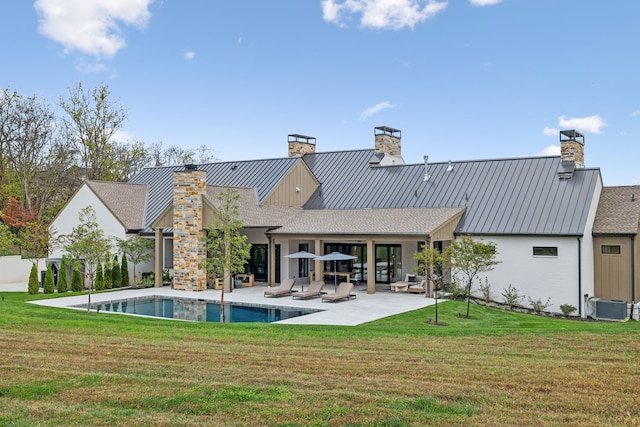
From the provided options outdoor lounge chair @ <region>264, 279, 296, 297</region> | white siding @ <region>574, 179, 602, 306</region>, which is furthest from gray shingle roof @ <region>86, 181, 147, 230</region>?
white siding @ <region>574, 179, 602, 306</region>

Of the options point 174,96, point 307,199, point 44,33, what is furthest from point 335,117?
point 44,33

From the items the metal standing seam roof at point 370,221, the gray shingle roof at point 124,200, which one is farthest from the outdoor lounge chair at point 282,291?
the gray shingle roof at point 124,200

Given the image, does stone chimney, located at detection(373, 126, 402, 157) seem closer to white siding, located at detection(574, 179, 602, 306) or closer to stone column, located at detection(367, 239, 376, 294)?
stone column, located at detection(367, 239, 376, 294)

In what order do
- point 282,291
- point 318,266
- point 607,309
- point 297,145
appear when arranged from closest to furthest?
point 607,309
point 282,291
point 318,266
point 297,145

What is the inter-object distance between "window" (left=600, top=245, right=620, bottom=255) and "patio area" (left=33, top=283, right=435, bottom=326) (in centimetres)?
754

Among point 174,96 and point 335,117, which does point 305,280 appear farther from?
point 174,96

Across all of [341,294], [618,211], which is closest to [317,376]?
[341,294]

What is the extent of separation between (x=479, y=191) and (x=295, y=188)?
397 inches

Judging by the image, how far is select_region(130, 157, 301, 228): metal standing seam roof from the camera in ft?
102

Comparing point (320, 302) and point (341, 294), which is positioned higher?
point (341, 294)

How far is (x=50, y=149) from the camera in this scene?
148ft

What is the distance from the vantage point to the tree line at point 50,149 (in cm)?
4291

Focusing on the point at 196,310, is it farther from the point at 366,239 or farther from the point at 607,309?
the point at 607,309

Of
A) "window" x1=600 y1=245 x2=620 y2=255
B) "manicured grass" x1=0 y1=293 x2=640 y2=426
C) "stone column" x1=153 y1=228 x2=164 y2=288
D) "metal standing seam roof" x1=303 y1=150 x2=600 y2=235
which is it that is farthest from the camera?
"stone column" x1=153 y1=228 x2=164 y2=288
